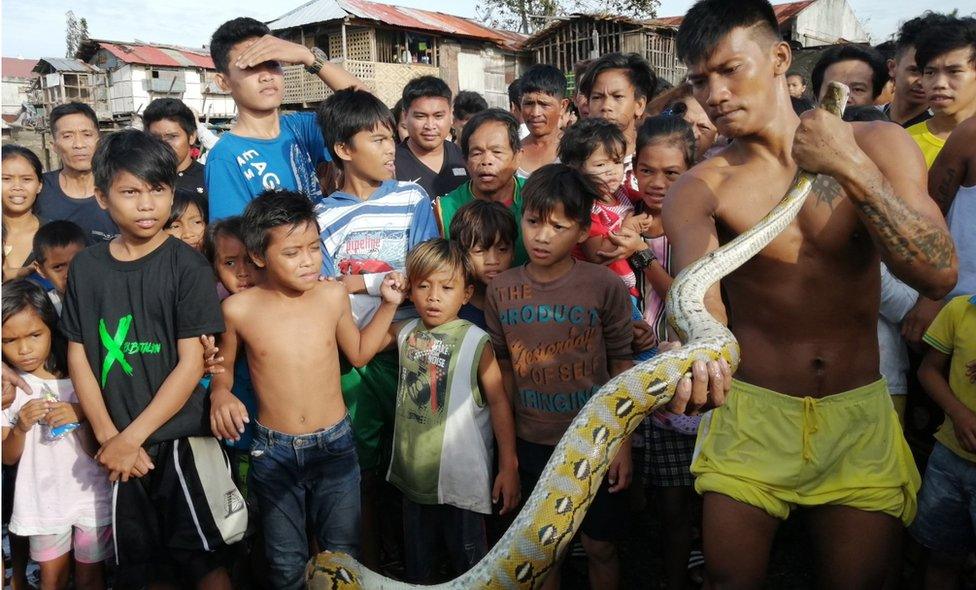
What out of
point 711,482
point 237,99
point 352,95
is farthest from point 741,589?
point 237,99

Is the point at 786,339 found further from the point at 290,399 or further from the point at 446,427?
the point at 290,399

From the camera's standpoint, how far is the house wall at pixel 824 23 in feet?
103

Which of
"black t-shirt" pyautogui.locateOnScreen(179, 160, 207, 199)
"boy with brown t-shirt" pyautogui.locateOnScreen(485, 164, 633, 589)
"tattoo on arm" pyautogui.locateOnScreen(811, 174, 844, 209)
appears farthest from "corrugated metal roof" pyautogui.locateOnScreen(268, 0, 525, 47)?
"tattoo on arm" pyautogui.locateOnScreen(811, 174, 844, 209)

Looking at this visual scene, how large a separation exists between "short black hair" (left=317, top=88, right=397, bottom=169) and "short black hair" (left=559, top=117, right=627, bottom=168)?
130cm

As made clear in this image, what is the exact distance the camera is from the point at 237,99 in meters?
4.89

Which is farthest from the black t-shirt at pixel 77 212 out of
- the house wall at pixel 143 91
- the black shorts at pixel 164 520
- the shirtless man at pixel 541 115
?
the house wall at pixel 143 91

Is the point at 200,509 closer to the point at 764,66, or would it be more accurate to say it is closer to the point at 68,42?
the point at 764,66

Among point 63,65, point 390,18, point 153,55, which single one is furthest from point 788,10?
point 63,65

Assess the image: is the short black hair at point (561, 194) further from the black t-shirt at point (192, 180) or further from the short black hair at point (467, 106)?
the short black hair at point (467, 106)

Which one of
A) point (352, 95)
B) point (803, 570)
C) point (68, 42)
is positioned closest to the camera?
point (803, 570)

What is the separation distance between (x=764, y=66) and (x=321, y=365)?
280 centimetres

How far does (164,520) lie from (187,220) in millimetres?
2125

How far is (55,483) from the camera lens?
3686 millimetres

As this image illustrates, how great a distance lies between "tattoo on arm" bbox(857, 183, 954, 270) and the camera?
2461mm
